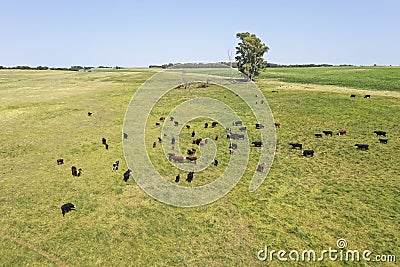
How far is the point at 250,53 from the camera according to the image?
76812mm

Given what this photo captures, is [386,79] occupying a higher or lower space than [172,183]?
higher

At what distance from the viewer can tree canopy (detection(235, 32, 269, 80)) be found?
249 feet

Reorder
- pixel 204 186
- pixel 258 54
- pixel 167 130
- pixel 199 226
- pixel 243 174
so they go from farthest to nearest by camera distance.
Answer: pixel 258 54 → pixel 167 130 → pixel 243 174 → pixel 204 186 → pixel 199 226

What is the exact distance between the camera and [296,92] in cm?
5509

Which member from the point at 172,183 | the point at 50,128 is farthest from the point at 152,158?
the point at 50,128

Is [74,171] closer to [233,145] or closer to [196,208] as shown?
[196,208]

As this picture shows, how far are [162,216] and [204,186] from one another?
5010mm

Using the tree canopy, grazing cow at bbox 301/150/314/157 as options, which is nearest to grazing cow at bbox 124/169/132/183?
grazing cow at bbox 301/150/314/157

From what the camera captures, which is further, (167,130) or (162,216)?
(167,130)

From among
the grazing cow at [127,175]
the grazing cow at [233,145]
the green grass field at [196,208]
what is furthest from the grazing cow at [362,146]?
the grazing cow at [127,175]

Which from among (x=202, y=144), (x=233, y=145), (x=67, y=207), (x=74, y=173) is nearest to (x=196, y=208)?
(x=67, y=207)

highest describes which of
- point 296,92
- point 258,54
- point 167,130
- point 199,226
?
point 258,54

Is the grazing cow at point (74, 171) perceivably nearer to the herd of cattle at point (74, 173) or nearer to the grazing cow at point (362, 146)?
the herd of cattle at point (74, 173)

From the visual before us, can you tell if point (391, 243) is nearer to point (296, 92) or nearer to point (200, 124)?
point (200, 124)
